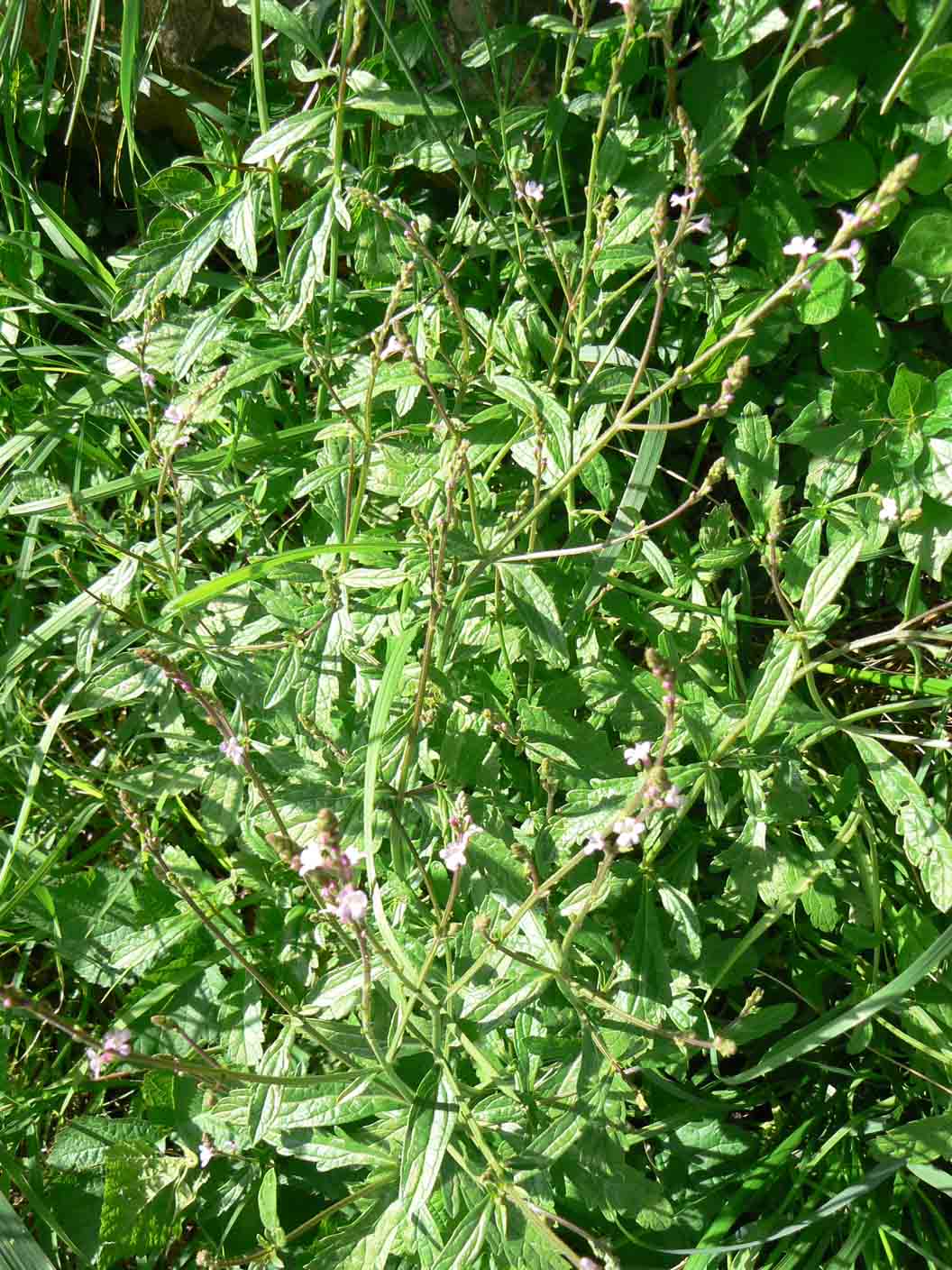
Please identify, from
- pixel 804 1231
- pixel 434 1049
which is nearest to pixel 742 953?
pixel 804 1231

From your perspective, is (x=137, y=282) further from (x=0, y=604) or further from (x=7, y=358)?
(x=0, y=604)

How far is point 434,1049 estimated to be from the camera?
178cm

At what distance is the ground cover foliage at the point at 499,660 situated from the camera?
203 centimetres

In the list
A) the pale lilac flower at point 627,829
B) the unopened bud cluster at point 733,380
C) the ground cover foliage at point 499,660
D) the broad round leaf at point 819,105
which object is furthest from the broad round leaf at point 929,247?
the pale lilac flower at point 627,829

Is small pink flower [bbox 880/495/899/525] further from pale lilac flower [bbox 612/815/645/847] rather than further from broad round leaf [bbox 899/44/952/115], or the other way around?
pale lilac flower [bbox 612/815/645/847]

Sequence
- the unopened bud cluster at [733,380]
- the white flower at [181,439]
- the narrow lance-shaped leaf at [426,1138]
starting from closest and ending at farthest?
the unopened bud cluster at [733,380]
the narrow lance-shaped leaf at [426,1138]
the white flower at [181,439]

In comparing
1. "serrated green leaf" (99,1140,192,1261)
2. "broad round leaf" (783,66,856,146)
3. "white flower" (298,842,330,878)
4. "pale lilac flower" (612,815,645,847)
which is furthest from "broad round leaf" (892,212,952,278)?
"serrated green leaf" (99,1140,192,1261)

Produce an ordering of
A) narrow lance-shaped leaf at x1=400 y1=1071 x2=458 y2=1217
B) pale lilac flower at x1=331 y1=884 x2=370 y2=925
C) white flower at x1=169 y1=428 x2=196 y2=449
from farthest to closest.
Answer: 1. white flower at x1=169 y1=428 x2=196 y2=449
2. narrow lance-shaped leaf at x1=400 y1=1071 x2=458 y2=1217
3. pale lilac flower at x1=331 y1=884 x2=370 y2=925

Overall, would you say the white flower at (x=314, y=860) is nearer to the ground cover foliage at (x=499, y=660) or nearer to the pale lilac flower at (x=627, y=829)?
the ground cover foliage at (x=499, y=660)

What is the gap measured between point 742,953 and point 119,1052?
1.41m

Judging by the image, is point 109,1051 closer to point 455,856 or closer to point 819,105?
point 455,856

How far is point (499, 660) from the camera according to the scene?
235 centimetres

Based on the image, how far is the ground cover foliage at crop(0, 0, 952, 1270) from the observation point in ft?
6.64

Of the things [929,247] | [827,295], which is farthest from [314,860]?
[929,247]
